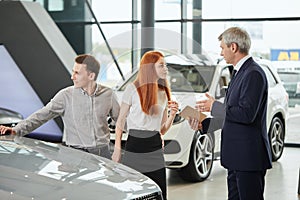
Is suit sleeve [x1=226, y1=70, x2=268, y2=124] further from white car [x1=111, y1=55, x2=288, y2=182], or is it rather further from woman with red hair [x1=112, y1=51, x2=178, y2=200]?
white car [x1=111, y1=55, x2=288, y2=182]

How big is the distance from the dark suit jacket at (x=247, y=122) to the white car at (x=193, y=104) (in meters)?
2.12

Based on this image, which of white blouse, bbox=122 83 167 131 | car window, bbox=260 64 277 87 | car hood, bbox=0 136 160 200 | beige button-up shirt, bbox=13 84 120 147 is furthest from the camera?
car window, bbox=260 64 277 87

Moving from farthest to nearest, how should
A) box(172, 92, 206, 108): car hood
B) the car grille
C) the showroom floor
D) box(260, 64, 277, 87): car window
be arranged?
box(260, 64, 277, 87): car window
the showroom floor
box(172, 92, 206, 108): car hood
the car grille

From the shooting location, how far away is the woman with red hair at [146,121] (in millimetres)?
4898

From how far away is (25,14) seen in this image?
387 inches

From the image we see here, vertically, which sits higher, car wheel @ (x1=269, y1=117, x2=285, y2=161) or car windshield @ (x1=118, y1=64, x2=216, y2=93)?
car windshield @ (x1=118, y1=64, x2=216, y2=93)

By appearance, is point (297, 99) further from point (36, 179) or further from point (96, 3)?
point (36, 179)

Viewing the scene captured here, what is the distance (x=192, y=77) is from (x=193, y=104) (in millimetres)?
1791

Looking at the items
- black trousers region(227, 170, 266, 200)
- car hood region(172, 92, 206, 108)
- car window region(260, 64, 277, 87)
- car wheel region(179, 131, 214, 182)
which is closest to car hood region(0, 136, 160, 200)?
black trousers region(227, 170, 266, 200)

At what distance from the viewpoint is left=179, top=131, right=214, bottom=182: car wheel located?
7.70 m

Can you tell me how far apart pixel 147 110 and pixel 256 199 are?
1.08 m

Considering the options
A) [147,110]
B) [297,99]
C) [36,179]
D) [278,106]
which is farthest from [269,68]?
[36,179]

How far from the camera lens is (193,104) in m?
6.77

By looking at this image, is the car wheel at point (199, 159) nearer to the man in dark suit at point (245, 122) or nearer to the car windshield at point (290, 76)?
the man in dark suit at point (245, 122)
